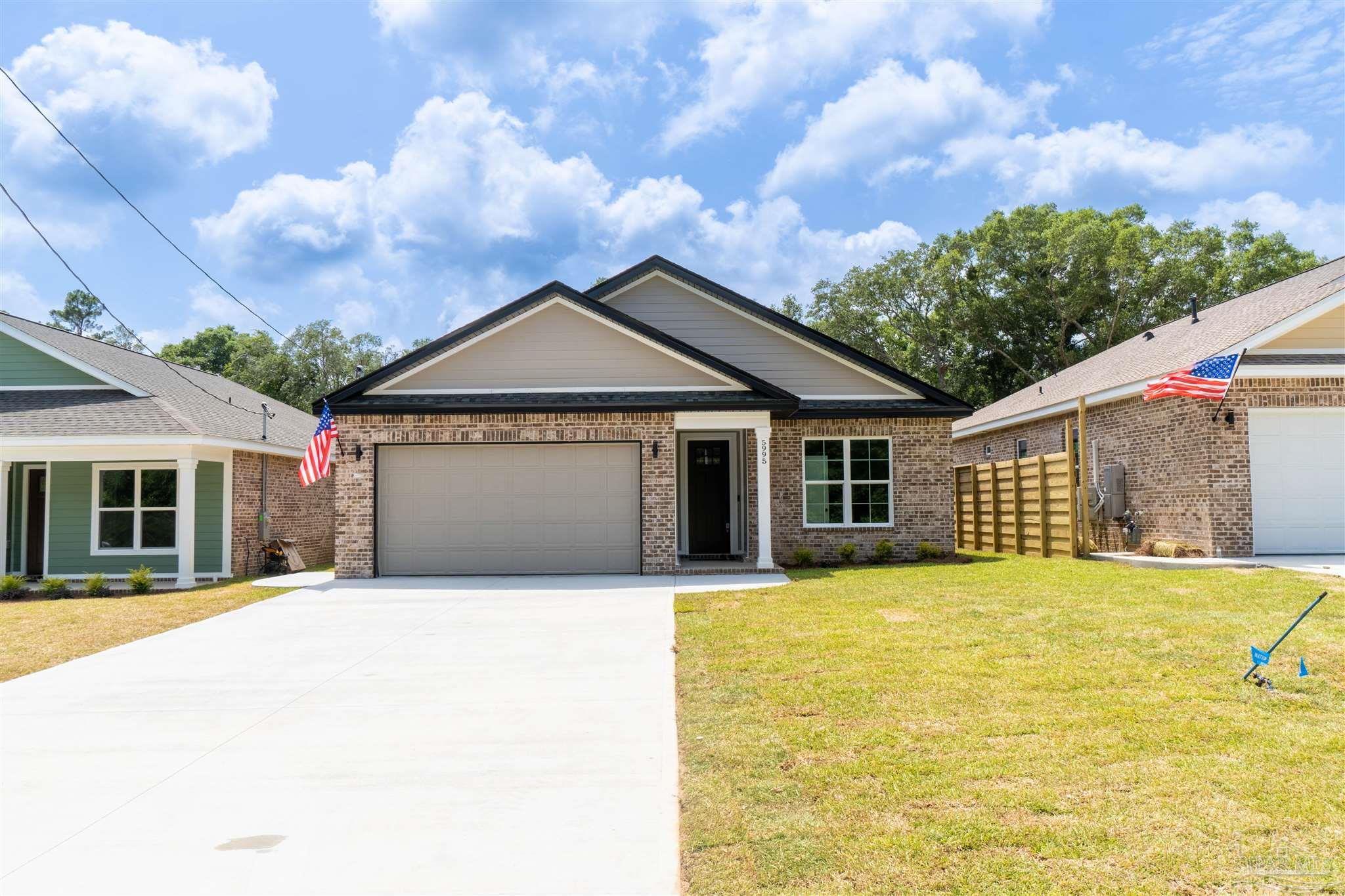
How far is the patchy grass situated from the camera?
9.51 meters

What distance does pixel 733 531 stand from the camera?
18.0m

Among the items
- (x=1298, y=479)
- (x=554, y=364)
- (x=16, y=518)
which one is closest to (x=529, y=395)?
(x=554, y=364)

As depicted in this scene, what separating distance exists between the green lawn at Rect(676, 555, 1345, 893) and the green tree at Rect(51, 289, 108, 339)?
69.7 m

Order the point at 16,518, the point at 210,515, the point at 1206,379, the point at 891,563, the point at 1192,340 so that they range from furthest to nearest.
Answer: the point at 16,518, the point at 210,515, the point at 1192,340, the point at 891,563, the point at 1206,379

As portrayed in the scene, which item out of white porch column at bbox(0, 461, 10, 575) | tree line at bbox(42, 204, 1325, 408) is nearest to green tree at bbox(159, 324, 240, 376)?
tree line at bbox(42, 204, 1325, 408)

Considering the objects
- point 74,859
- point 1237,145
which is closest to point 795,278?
point 1237,145

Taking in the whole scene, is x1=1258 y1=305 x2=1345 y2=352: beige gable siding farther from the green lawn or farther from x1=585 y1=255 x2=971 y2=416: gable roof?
the green lawn

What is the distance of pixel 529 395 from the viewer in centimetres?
1566

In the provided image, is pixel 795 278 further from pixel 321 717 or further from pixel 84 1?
pixel 321 717

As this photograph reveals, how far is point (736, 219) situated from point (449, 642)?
23.7 metres

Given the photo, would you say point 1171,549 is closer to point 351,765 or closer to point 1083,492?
point 1083,492

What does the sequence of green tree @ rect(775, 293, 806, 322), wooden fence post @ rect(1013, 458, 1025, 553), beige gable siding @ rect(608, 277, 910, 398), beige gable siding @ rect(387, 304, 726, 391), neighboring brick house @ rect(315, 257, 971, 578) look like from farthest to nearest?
green tree @ rect(775, 293, 806, 322)
wooden fence post @ rect(1013, 458, 1025, 553)
beige gable siding @ rect(608, 277, 910, 398)
beige gable siding @ rect(387, 304, 726, 391)
neighboring brick house @ rect(315, 257, 971, 578)

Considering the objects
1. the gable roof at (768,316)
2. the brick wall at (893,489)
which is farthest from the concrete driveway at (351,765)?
the gable roof at (768,316)

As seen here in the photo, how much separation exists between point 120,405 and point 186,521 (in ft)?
9.88
